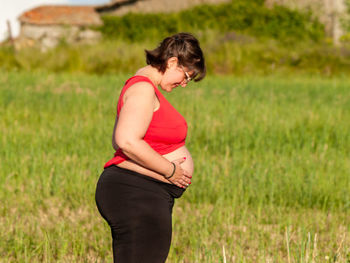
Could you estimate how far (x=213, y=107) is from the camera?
9086 millimetres

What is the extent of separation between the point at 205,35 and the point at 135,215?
1997 cm

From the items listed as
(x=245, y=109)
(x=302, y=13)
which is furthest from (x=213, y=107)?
(x=302, y=13)

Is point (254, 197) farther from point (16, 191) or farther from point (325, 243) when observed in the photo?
point (16, 191)

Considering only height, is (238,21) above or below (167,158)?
below

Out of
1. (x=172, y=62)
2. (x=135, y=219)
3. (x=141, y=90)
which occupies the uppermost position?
(x=172, y=62)

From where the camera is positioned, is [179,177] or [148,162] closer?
[148,162]

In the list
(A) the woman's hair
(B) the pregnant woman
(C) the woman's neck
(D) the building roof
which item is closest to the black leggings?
(B) the pregnant woman

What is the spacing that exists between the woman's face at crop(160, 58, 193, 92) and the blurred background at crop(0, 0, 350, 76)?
4395mm

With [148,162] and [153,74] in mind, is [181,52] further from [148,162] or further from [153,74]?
[148,162]

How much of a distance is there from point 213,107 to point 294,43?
13711mm

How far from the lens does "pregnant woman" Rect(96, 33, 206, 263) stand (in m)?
2.16

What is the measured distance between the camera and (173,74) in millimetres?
A: 2412

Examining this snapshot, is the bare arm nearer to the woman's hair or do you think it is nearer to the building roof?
the woman's hair

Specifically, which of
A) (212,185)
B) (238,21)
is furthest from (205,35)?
(212,185)
